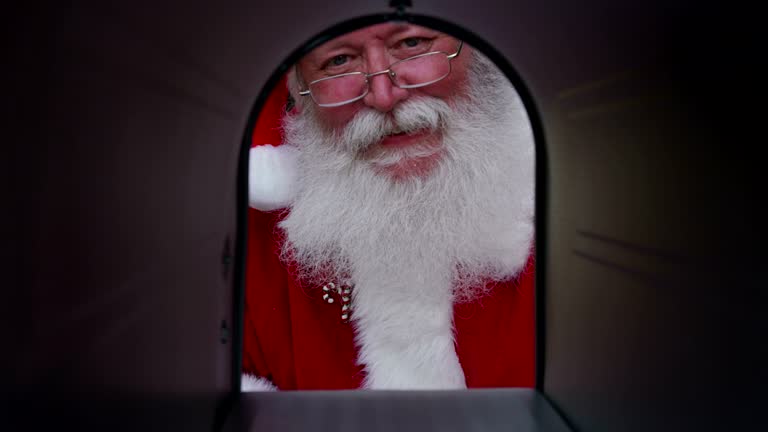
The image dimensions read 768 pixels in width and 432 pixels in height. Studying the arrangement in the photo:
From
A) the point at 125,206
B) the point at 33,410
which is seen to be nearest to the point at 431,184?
the point at 125,206

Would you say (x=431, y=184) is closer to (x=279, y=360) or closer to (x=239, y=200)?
(x=279, y=360)

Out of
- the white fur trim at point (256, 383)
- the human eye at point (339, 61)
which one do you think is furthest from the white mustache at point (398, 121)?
the white fur trim at point (256, 383)

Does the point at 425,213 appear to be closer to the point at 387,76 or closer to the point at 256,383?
the point at 387,76

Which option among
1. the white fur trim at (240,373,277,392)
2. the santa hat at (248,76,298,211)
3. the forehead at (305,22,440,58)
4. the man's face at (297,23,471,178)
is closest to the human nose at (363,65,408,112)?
the man's face at (297,23,471,178)

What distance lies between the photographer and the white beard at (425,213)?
220cm

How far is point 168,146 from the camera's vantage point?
65 cm

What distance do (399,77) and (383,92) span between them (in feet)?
0.23

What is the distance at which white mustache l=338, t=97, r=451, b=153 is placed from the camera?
220cm

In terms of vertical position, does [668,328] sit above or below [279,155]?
below

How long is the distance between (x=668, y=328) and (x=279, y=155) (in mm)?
1918

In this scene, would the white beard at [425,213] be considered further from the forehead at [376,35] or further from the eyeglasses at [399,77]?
the forehead at [376,35]

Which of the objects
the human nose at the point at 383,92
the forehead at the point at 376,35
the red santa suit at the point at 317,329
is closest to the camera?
the forehead at the point at 376,35

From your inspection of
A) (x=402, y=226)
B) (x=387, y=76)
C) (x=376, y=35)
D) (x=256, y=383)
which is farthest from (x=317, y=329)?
(x=376, y=35)

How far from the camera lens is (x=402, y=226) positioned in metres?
2.31
